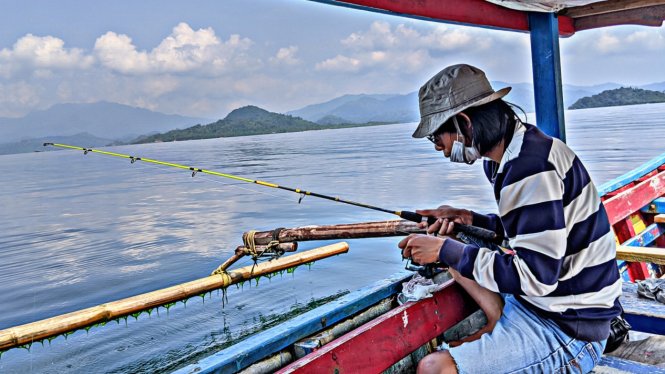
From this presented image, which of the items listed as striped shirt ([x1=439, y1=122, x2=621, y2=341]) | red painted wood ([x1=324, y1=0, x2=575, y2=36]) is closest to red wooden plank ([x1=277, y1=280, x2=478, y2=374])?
striped shirt ([x1=439, y1=122, x2=621, y2=341])

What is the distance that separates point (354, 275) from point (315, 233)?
17.2ft

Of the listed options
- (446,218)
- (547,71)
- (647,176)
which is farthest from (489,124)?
(647,176)

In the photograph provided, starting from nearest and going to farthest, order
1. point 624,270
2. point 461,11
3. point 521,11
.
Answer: point 461,11
point 521,11
point 624,270

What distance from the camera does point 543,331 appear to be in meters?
2.36

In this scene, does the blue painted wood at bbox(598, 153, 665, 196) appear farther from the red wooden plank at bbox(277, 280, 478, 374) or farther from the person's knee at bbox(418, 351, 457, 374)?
the person's knee at bbox(418, 351, 457, 374)

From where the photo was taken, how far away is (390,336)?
8.71ft

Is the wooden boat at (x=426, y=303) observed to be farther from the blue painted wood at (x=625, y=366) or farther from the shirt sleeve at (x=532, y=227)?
the shirt sleeve at (x=532, y=227)

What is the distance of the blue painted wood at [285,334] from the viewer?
2533 mm

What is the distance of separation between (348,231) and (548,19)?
2.98 meters

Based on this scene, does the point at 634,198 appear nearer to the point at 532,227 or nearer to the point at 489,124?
the point at 489,124

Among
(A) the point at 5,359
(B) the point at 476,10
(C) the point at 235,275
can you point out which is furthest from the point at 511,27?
(A) the point at 5,359

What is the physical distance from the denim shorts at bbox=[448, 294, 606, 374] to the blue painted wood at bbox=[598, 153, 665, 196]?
15.1ft

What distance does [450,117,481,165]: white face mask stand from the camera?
2.30 meters

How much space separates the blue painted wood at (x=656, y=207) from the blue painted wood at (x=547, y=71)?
99.1 inches
